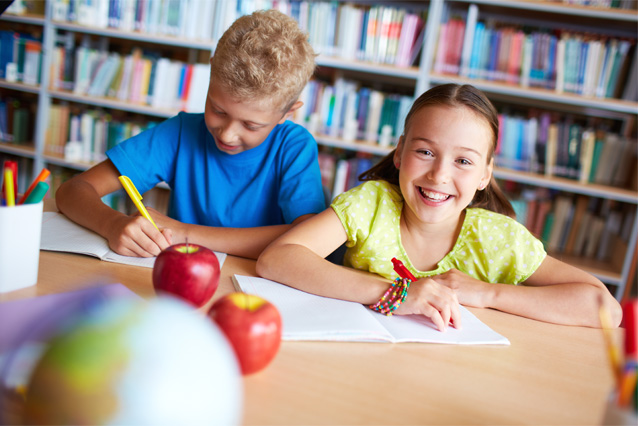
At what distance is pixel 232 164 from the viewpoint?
137cm

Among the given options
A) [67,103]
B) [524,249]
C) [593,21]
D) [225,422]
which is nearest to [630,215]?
[593,21]

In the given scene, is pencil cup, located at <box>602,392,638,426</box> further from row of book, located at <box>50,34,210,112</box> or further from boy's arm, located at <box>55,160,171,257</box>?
row of book, located at <box>50,34,210,112</box>

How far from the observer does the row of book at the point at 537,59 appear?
2336 millimetres

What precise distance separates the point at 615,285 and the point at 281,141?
Answer: 1963mm

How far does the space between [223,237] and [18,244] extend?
0.46 m

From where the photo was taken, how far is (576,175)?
2.45 metres

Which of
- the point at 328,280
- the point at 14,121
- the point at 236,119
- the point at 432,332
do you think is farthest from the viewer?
the point at 14,121

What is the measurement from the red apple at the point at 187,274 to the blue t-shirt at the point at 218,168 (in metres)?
0.61

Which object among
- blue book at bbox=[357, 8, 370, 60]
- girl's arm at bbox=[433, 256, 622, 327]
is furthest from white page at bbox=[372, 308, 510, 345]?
blue book at bbox=[357, 8, 370, 60]

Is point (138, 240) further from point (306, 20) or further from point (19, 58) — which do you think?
point (19, 58)

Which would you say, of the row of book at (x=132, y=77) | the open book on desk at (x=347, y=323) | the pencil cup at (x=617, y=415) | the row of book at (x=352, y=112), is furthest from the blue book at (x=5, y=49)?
the pencil cup at (x=617, y=415)

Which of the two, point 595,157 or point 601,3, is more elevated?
point 601,3

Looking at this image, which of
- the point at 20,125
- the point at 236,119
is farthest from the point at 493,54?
the point at 20,125

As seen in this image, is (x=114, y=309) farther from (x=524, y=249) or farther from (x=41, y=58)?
(x=41, y=58)
